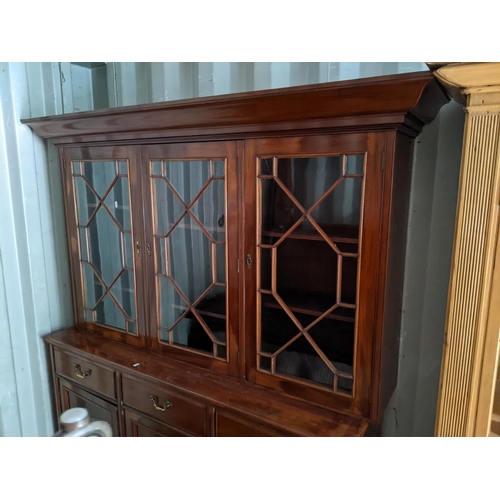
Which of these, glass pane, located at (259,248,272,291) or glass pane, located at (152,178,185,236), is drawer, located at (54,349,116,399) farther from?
glass pane, located at (259,248,272,291)

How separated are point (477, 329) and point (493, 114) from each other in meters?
0.50

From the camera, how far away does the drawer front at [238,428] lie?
120 centimetres

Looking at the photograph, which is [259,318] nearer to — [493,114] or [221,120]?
[221,120]

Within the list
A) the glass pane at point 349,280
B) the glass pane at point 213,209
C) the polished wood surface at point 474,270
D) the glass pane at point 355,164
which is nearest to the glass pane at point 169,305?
the glass pane at point 213,209

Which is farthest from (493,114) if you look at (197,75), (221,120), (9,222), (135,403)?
(9,222)

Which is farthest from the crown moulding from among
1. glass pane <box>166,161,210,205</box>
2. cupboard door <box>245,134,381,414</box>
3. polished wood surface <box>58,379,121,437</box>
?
polished wood surface <box>58,379,121,437</box>

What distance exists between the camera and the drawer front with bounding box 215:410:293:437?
1197 millimetres

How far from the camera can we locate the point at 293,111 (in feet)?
3.49

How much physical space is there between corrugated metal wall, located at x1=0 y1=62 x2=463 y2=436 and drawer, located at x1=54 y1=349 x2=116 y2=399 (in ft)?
0.45

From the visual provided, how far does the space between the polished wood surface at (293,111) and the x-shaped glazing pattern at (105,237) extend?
25 cm

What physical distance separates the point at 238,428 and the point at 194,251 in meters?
0.65

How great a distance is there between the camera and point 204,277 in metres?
1.44

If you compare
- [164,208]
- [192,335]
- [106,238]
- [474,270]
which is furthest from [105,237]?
[474,270]

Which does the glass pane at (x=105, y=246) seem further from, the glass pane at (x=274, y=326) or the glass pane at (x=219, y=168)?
the glass pane at (x=274, y=326)
